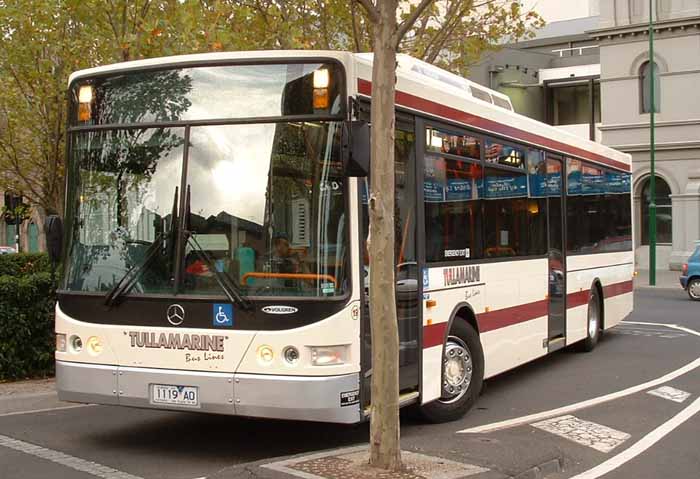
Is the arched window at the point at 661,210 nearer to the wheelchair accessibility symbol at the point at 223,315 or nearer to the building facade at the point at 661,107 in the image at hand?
the building facade at the point at 661,107

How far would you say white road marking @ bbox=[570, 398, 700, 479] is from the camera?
7400mm

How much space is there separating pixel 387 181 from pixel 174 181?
1894 millimetres

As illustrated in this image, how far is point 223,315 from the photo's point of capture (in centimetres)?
724

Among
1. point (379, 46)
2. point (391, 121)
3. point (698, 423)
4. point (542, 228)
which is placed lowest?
point (698, 423)

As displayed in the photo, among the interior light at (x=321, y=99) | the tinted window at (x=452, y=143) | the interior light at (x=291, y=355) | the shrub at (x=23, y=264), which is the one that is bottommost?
the interior light at (x=291, y=355)

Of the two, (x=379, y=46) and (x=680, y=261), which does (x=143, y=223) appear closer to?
(x=379, y=46)

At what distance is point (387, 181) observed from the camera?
21.5 feet

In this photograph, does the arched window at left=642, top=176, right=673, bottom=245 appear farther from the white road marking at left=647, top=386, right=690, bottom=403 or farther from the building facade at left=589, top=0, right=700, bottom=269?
the white road marking at left=647, top=386, right=690, bottom=403

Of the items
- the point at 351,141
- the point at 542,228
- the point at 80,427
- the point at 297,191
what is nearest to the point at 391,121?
the point at 351,141

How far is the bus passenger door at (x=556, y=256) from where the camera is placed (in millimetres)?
12219

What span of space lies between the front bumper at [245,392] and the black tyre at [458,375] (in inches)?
77.5

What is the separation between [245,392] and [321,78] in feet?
8.04

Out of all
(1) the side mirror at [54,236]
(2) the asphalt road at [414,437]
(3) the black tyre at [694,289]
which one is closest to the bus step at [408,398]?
(2) the asphalt road at [414,437]

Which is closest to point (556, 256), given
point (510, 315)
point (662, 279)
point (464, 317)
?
point (510, 315)
